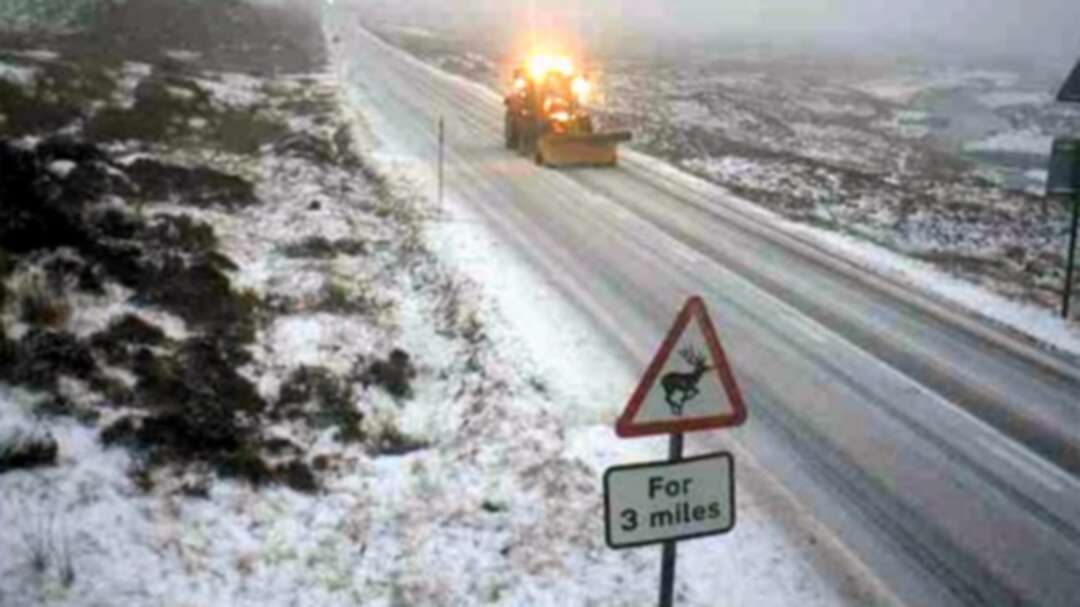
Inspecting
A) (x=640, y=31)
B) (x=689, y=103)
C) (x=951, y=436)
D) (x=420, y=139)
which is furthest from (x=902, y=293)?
(x=640, y=31)

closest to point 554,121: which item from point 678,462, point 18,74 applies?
point 18,74

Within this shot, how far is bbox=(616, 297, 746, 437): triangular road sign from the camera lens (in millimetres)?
6355

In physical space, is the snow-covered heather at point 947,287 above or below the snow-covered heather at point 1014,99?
above

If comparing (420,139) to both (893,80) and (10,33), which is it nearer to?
(10,33)

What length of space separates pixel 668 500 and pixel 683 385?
0.71m

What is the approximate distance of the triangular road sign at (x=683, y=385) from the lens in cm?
636

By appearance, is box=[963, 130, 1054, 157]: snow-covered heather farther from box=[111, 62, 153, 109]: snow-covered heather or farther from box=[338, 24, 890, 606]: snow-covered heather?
box=[338, 24, 890, 606]: snow-covered heather

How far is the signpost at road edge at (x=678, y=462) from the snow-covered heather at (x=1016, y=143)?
47.7 m

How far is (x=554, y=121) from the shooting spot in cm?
3020

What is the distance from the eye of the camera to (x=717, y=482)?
20.2 ft

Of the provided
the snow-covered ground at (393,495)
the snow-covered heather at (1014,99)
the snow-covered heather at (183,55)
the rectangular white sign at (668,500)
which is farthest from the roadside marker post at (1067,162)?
the snow-covered heather at (1014,99)

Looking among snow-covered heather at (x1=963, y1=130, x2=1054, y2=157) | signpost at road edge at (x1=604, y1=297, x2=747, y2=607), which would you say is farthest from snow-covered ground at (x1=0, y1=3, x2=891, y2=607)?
snow-covered heather at (x1=963, y1=130, x2=1054, y2=157)

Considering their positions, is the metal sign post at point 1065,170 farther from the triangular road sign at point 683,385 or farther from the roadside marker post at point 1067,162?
the triangular road sign at point 683,385

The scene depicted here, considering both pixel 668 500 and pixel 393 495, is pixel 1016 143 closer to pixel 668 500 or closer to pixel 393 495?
pixel 393 495
